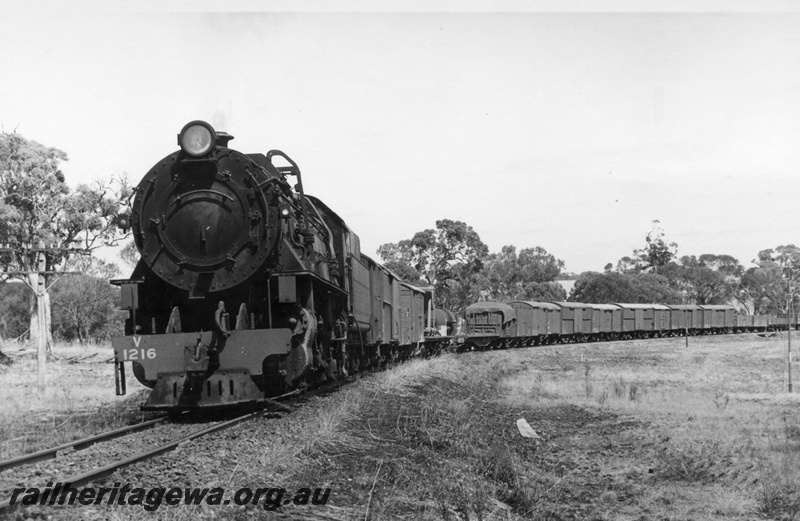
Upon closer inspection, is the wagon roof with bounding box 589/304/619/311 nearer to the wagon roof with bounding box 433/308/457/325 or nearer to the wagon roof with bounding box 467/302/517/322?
the wagon roof with bounding box 467/302/517/322

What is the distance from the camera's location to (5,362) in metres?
25.8

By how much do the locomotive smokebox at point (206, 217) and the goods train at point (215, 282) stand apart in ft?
0.05

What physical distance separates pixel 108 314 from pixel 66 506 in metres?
51.1

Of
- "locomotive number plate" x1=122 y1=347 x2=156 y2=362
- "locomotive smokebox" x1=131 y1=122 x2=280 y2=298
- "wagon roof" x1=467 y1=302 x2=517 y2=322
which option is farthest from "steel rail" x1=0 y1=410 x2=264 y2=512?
"wagon roof" x1=467 y1=302 x2=517 y2=322

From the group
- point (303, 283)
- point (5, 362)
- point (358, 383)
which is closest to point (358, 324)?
point (358, 383)

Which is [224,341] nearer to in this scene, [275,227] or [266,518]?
[275,227]

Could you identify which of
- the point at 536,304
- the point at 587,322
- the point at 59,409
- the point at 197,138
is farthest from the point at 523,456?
the point at 587,322

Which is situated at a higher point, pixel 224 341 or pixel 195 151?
pixel 195 151

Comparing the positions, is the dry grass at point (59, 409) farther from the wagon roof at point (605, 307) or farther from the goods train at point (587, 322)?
the wagon roof at point (605, 307)

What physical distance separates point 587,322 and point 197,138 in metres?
45.2

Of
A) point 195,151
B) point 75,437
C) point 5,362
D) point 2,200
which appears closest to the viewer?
point 75,437

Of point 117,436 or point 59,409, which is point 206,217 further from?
point 59,409

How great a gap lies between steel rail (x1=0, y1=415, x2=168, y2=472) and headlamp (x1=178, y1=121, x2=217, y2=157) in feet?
12.5

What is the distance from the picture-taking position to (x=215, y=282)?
10953 mm
